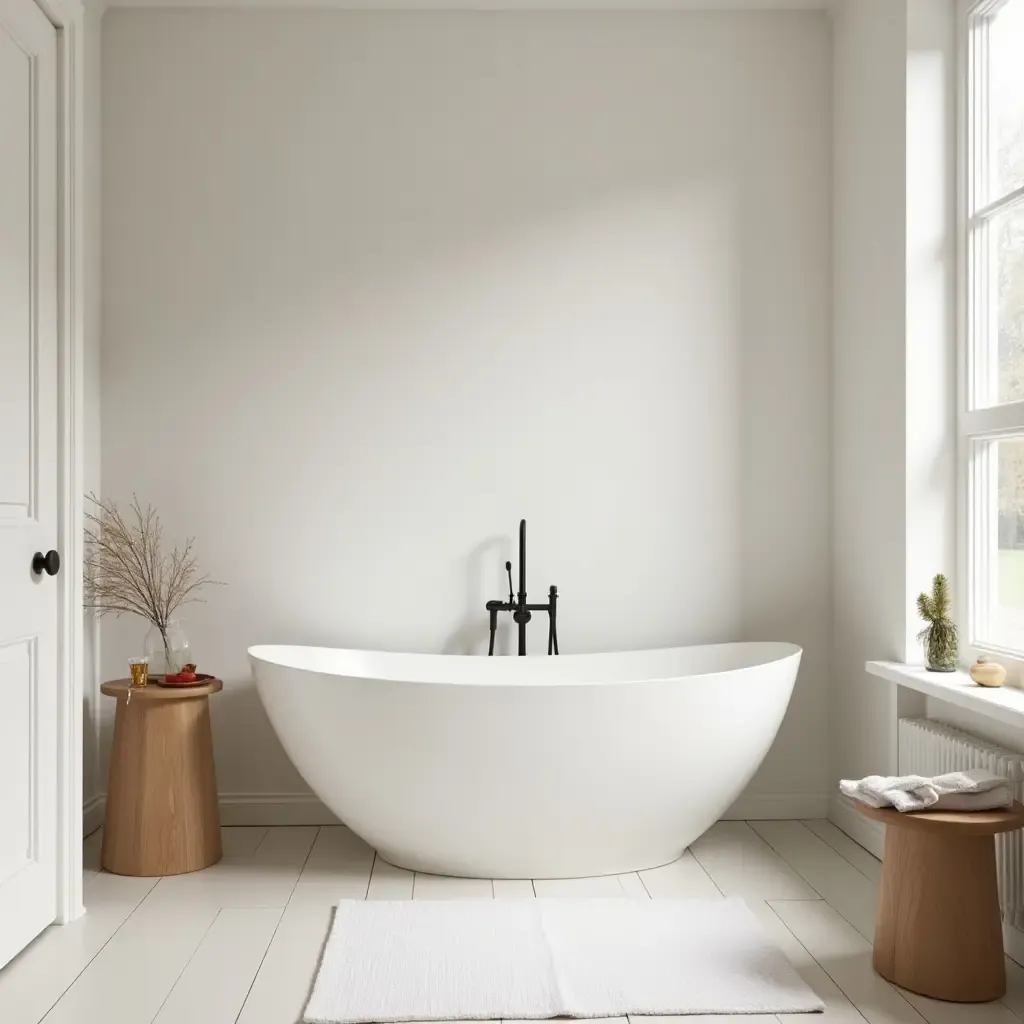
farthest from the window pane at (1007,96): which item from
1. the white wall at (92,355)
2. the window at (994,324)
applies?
the white wall at (92,355)

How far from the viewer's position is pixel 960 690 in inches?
109

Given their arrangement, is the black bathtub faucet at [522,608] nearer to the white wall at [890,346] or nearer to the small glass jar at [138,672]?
the white wall at [890,346]

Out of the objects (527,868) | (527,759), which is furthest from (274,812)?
(527,759)

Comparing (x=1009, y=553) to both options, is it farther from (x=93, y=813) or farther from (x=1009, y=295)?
(x=93, y=813)

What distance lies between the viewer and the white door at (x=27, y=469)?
2.55m

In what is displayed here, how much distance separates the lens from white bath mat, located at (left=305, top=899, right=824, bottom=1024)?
7.64 ft

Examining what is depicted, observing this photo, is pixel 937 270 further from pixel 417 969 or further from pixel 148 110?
pixel 148 110

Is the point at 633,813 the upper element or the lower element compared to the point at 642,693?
lower

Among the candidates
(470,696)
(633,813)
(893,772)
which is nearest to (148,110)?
(470,696)

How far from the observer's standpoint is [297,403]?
3.81 meters

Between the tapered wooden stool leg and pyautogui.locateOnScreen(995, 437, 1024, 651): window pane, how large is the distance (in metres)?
0.77

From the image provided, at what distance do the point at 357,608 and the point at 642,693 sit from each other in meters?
1.23

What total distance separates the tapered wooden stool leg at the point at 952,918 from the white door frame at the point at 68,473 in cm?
208

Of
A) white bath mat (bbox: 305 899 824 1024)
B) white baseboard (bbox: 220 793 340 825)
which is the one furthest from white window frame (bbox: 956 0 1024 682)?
white baseboard (bbox: 220 793 340 825)
